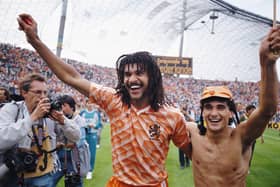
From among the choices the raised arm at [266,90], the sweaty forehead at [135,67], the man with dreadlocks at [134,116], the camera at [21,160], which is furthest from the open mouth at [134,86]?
the camera at [21,160]

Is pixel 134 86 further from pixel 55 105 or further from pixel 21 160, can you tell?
pixel 21 160

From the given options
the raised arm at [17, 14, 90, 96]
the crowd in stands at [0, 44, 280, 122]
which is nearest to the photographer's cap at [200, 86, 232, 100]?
the raised arm at [17, 14, 90, 96]

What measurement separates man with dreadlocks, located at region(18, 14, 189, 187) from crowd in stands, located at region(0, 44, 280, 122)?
1032 cm

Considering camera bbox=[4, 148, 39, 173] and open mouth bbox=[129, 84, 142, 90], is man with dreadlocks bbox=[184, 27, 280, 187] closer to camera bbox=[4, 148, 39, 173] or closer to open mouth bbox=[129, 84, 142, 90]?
open mouth bbox=[129, 84, 142, 90]

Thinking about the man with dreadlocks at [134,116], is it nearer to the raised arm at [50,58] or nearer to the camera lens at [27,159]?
the raised arm at [50,58]

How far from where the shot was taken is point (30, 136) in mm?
2197

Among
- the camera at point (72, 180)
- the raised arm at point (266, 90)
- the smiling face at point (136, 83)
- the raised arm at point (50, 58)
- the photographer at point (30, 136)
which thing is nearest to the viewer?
the raised arm at point (266, 90)

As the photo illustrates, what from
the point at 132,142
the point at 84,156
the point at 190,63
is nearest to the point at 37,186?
the point at 132,142

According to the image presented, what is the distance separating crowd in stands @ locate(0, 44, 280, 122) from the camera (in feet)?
68.1

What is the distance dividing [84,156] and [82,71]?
28566 millimetres

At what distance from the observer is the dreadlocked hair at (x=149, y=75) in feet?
5.97

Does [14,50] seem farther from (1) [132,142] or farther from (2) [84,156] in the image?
(1) [132,142]

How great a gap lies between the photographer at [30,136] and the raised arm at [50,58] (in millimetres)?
437

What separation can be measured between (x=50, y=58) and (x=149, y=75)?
75cm
